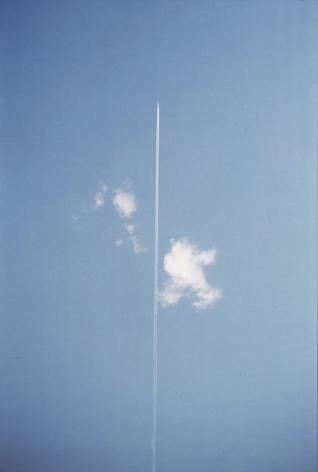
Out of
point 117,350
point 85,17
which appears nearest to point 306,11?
point 85,17

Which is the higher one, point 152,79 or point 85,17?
point 85,17

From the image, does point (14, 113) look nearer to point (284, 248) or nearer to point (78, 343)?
point (78, 343)

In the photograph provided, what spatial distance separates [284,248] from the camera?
1619mm

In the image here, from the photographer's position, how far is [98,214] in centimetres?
165

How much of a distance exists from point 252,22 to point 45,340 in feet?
6.74

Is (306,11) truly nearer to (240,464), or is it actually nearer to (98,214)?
(98,214)

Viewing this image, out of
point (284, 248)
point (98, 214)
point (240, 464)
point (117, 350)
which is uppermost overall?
point (98, 214)

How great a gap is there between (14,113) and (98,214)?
0.75 metres

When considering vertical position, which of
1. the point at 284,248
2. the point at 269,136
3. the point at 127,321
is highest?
the point at 269,136

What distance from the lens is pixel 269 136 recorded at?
162 centimetres

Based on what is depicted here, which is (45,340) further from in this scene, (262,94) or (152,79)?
(262,94)

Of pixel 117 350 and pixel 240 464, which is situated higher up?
pixel 117 350

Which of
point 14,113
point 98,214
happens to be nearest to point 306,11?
point 98,214

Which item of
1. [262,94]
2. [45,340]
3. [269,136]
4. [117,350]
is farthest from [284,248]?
[45,340]
